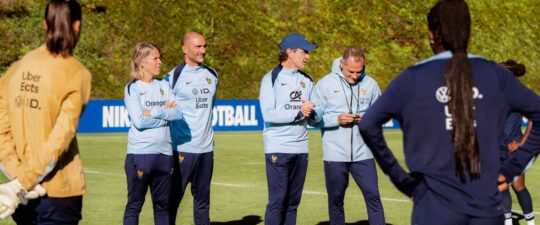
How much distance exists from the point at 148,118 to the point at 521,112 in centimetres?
526

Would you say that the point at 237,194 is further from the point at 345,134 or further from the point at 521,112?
the point at 521,112

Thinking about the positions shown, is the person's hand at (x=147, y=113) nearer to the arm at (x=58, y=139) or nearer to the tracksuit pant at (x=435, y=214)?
the arm at (x=58, y=139)

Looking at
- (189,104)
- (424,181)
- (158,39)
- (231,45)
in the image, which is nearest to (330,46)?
(231,45)

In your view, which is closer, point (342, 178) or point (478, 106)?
point (478, 106)

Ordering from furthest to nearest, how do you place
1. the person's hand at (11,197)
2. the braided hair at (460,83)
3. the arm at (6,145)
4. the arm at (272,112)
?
the arm at (272,112)
the arm at (6,145)
the person's hand at (11,197)
the braided hair at (460,83)

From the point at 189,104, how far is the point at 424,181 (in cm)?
593

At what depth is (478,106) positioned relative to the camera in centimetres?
445

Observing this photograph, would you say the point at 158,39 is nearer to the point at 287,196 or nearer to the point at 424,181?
the point at 287,196

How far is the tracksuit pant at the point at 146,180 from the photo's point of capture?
9359 mm

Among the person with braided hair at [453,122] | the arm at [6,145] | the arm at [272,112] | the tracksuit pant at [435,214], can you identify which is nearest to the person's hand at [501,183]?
the person with braided hair at [453,122]

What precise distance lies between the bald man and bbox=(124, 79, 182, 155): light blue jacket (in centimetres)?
66

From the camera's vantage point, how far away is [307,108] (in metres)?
9.58

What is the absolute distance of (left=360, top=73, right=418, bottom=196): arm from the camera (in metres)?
4.50

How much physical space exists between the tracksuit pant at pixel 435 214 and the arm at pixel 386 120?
0.18 feet
